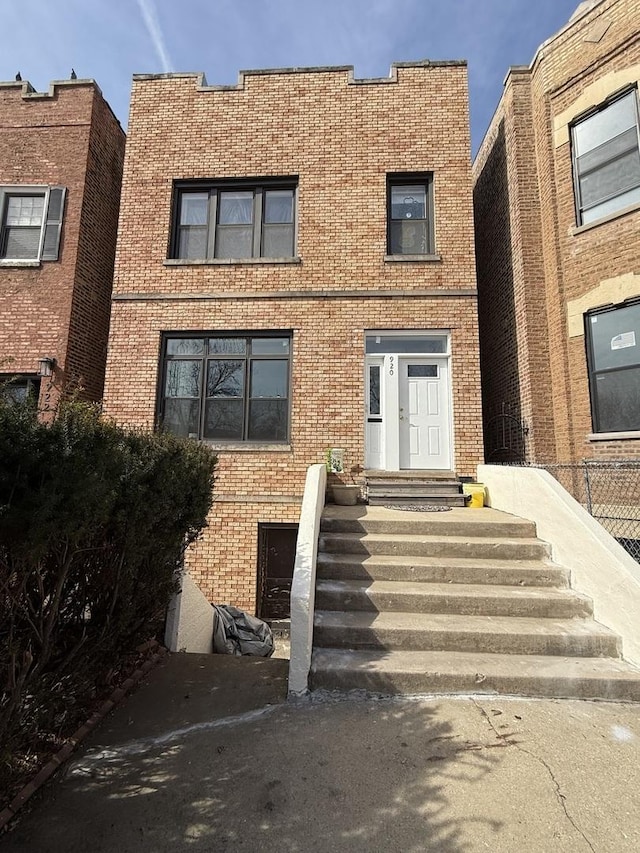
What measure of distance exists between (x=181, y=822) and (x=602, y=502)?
7269mm

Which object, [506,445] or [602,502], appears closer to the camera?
[602,502]

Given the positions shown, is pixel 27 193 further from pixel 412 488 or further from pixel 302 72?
pixel 412 488

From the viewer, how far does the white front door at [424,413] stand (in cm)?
793

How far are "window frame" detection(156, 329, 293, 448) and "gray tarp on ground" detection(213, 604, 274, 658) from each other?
281 cm

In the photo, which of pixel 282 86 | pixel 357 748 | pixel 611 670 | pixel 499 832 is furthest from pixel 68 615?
pixel 282 86

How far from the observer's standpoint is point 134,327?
8375mm

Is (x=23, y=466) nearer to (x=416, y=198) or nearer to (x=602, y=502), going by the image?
(x=602, y=502)

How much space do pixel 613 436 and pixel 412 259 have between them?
455 cm

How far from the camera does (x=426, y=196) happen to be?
863cm

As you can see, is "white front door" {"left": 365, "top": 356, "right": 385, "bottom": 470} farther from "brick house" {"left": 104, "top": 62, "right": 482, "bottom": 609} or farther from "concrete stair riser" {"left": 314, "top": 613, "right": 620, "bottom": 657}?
"concrete stair riser" {"left": 314, "top": 613, "right": 620, "bottom": 657}

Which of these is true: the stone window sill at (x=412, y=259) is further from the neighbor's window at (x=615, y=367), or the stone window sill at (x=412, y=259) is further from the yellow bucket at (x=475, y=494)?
the yellow bucket at (x=475, y=494)

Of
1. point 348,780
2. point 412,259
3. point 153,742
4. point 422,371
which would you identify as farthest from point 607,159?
point 153,742

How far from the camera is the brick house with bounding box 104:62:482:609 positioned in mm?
7887

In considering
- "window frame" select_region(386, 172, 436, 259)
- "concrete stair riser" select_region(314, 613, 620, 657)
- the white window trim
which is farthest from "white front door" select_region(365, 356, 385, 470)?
the white window trim
